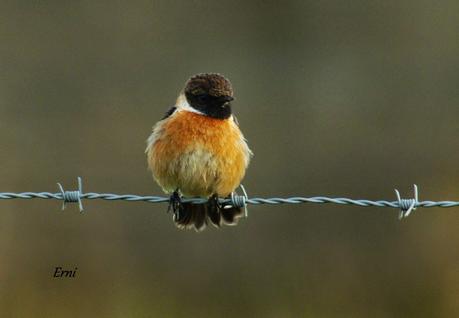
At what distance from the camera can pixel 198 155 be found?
8633 mm

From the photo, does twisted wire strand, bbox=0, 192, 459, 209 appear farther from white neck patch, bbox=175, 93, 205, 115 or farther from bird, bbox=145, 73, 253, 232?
white neck patch, bbox=175, 93, 205, 115

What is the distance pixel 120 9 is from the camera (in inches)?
730

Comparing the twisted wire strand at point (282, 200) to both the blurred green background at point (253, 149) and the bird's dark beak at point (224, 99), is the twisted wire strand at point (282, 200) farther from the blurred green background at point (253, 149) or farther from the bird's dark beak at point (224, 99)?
the blurred green background at point (253, 149)

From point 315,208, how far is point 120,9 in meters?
6.09

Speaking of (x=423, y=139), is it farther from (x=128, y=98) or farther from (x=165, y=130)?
(x=165, y=130)

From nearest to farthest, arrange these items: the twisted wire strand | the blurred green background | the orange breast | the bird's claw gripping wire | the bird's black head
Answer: the twisted wire strand < the orange breast < the bird's claw gripping wire < the bird's black head < the blurred green background

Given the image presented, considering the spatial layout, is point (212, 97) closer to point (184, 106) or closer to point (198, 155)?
point (184, 106)

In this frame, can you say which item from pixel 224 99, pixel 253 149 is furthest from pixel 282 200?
pixel 253 149

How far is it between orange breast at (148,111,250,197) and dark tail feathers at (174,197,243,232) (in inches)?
6.5

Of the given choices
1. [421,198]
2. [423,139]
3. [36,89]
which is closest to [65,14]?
[36,89]

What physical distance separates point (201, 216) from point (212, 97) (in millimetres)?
959

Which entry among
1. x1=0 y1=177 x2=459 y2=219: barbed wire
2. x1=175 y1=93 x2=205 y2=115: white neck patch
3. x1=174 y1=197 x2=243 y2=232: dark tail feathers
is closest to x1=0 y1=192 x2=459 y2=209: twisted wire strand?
x1=0 y1=177 x2=459 y2=219: barbed wire

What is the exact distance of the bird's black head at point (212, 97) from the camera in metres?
8.91

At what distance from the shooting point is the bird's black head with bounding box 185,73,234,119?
8.91 metres
